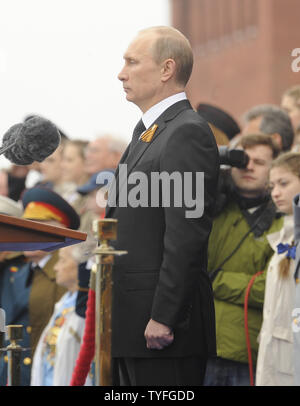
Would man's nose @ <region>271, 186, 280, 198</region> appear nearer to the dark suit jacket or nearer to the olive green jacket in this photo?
the olive green jacket

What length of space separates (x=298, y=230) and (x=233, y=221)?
2.78ft

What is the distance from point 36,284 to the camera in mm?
6906

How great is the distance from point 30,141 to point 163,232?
0.74 meters

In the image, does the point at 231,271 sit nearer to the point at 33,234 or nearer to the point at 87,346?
the point at 87,346

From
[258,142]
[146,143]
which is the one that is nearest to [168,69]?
[146,143]

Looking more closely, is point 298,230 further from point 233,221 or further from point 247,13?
point 247,13

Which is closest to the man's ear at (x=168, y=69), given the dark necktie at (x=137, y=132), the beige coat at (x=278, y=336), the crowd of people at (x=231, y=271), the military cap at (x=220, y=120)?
the dark necktie at (x=137, y=132)

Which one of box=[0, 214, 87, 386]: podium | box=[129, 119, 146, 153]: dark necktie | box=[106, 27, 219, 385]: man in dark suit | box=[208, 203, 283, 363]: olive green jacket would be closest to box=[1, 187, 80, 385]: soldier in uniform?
box=[208, 203, 283, 363]: olive green jacket

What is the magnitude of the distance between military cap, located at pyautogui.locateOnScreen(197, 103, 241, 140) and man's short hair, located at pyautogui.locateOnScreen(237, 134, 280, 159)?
0.60 m

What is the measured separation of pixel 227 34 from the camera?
41.1 meters

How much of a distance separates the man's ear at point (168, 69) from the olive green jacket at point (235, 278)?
195 centimetres

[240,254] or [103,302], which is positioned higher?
[240,254]

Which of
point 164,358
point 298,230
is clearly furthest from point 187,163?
point 298,230

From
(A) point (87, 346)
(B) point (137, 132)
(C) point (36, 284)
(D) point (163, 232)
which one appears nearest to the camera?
(D) point (163, 232)
